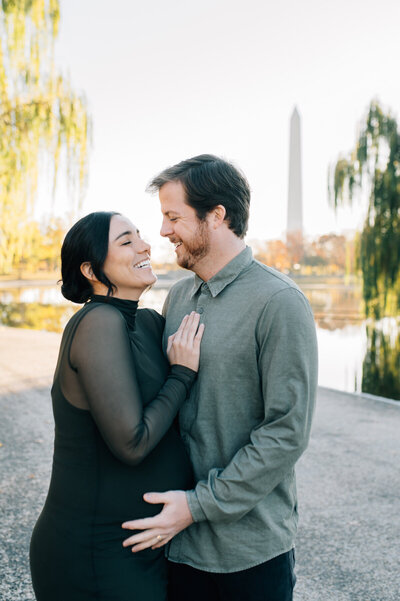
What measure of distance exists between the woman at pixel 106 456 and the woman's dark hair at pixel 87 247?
0.53 ft

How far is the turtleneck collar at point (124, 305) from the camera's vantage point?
65.2 inches

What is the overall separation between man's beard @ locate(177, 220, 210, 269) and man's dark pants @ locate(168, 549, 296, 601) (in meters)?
0.91

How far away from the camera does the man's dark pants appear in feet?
5.17

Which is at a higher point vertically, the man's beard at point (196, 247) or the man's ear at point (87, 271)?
the man's beard at point (196, 247)

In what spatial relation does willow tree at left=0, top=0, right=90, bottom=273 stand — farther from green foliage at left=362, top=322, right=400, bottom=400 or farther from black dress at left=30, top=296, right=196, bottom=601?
black dress at left=30, top=296, right=196, bottom=601

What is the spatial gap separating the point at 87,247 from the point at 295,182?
42961 mm

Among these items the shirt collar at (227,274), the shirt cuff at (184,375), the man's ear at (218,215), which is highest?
the man's ear at (218,215)

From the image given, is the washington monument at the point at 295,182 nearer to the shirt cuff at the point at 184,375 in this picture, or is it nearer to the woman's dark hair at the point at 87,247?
the woman's dark hair at the point at 87,247

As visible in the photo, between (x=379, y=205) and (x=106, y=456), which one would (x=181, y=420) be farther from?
(x=379, y=205)

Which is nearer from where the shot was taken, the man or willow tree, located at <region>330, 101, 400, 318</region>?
the man

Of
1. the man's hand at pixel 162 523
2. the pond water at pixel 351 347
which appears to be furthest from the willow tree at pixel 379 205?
the man's hand at pixel 162 523

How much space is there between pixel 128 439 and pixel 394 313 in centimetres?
1027

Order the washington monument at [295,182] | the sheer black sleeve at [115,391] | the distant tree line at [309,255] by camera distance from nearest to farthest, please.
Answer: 1. the sheer black sleeve at [115,391]
2. the washington monument at [295,182]
3. the distant tree line at [309,255]

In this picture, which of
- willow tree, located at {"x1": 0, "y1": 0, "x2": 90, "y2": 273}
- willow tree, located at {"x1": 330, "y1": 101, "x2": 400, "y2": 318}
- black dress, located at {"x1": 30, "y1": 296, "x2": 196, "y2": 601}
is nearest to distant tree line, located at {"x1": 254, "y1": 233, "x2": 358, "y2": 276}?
willow tree, located at {"x1": 330, "y1": 101, "x2": 400, "y2": 318}
